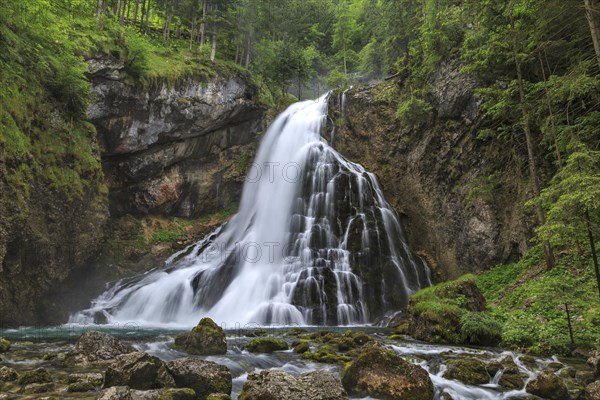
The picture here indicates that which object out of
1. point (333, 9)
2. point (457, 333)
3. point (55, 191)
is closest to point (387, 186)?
point (457, 333)

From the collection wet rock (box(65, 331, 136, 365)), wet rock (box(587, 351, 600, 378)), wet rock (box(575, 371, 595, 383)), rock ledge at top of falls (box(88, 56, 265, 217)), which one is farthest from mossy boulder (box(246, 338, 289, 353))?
rock ledge at top of falls (box(88, 56, 265, 217))

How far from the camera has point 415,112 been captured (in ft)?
70.0

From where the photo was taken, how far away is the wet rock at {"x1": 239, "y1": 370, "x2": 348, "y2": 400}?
603 centimetres

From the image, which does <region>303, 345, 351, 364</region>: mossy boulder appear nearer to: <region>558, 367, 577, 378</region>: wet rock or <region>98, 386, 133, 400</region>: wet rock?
<region>558, 367, 577, 378</region>: wet rock

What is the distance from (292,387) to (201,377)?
1890mm

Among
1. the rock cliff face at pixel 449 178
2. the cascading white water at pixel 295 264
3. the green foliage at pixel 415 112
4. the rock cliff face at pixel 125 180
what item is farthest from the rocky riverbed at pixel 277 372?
the green foliage at pixel 415 112

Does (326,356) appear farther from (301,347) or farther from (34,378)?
(34,378)

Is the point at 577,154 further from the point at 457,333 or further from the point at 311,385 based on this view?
the point at 311,385

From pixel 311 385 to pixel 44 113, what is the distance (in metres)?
15.4

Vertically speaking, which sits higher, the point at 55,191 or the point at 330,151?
the point at 330,151

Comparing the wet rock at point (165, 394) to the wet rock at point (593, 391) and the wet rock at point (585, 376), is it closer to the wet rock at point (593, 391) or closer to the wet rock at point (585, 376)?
the wet rock at point (593, 391)

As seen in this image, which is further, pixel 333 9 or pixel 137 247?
pixel 333 9

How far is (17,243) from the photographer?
44.0 ft

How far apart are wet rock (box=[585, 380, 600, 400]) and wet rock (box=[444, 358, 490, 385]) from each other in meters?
1.67
